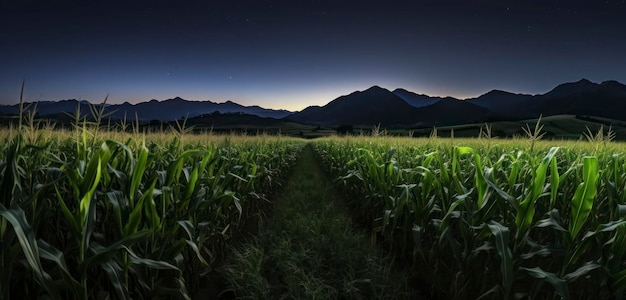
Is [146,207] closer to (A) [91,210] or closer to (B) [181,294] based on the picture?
(A) [91,210]

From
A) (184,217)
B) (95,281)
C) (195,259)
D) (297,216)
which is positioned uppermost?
(184,217)

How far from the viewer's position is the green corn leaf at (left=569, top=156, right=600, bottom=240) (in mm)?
2275

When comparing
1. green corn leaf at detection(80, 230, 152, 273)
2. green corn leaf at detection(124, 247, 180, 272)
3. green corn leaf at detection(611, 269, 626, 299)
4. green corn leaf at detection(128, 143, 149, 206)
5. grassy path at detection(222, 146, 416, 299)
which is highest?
green corn leaf at detection(128, 143, 149, 206)

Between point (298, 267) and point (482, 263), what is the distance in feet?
6.51

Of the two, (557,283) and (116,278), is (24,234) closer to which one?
(116,278)

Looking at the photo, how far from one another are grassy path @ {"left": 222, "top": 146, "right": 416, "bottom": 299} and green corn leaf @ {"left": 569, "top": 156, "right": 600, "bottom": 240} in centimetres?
157

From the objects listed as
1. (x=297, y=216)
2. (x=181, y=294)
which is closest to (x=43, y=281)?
(x=181, y=294)

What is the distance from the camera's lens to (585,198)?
231 centimetres

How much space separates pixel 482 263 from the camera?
3049mm

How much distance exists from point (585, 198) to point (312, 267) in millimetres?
2732

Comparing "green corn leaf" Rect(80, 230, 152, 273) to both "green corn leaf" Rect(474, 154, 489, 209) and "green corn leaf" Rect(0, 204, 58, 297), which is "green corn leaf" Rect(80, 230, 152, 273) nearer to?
"green corn leaf" Rect(0, 204, 58, 297)

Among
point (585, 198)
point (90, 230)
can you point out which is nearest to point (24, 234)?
point (90, 230)

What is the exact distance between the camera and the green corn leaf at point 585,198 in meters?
2.28

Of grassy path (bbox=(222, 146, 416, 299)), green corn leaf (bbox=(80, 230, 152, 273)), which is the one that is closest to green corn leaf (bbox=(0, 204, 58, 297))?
green corn leaf (bbox=(80, 230, 152, 273))
